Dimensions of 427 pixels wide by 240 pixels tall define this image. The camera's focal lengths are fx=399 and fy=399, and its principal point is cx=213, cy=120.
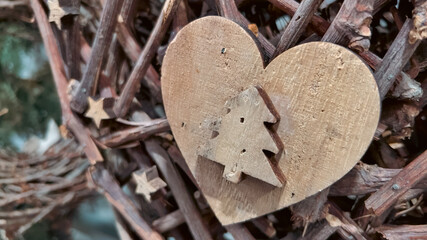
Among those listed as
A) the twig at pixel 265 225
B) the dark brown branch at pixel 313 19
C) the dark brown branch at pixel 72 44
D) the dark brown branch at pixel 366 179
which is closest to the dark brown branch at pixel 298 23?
the dark brown branch at pixel 313 19

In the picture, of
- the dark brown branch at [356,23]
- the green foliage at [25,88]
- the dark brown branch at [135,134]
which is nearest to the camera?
the dark brown branch at [356,23]

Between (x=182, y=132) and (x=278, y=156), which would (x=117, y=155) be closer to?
(x=182, y=132)

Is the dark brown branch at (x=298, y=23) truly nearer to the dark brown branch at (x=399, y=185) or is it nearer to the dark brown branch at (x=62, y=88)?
the dark brown branch at (x=399, y=185)

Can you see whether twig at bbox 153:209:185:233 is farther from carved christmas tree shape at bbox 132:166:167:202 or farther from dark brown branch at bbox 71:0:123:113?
dark brown branch at bbox 71:0:123:113

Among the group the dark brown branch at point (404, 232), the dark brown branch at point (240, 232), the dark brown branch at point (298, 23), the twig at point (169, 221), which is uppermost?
the dark brown branch at point (298, 23)

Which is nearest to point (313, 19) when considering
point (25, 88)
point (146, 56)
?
point (146, 56)

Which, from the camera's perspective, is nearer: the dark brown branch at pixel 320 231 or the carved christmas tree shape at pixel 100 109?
the dark brown branch at pixel 320 231

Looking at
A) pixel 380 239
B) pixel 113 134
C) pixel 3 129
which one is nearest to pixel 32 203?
pixel 3 129

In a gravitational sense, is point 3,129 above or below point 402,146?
below
